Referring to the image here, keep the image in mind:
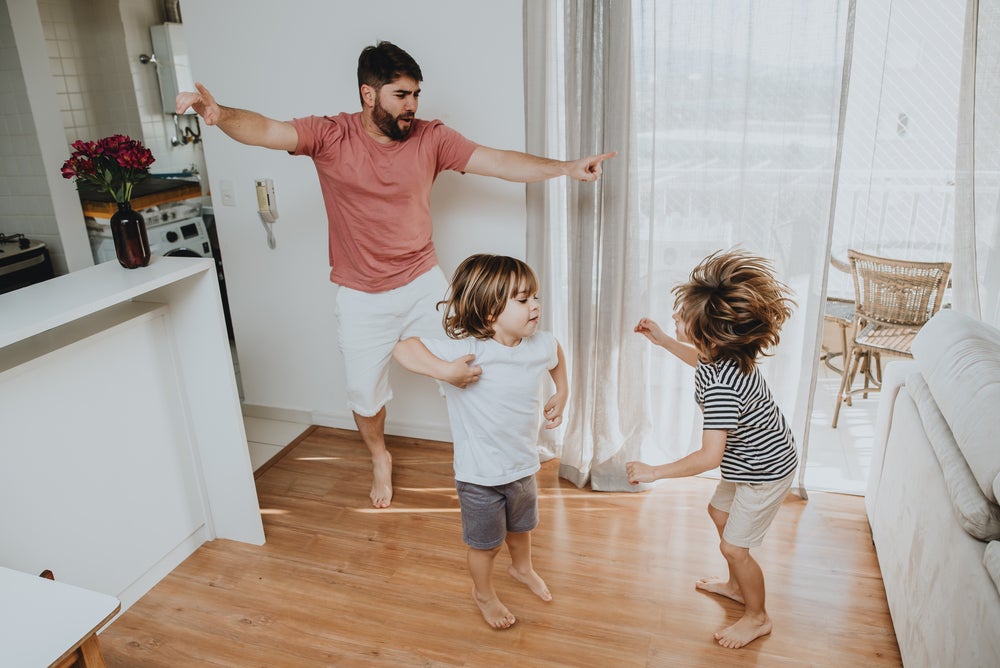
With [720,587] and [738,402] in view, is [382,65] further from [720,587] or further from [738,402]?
[720,587]

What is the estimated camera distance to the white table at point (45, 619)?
112cm

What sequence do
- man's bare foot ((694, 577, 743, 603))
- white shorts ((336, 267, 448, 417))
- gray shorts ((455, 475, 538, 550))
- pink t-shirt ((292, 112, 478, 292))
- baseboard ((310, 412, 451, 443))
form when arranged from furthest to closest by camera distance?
1. baseboard ((310, 412, 451, 443))
2. white shorts ((336, 267, 448, 417))
3. pink t-shirt ((292, 112, 478, 292))
4. man's bare foot ((694, 577, 743, 603))
5. gray shorts ((455, 475, 538, 550))

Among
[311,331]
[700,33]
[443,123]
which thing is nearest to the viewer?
[700,33]

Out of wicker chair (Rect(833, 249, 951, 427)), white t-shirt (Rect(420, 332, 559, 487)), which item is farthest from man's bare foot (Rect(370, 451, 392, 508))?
wicker chair (Rect(833, 249, 951, 427))

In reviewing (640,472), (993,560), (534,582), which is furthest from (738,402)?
(534,582)

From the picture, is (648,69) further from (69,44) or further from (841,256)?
(69,44)

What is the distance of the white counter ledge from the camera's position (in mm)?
1820

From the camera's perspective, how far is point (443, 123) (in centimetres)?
261

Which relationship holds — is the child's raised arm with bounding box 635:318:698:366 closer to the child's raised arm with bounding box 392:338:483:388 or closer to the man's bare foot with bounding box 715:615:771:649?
the child's raised arm with bounding box 392:338:483:388

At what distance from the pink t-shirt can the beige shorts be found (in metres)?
1.34

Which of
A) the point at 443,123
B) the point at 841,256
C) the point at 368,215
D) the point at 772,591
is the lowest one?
the point at 772,591

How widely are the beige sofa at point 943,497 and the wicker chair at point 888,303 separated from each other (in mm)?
844

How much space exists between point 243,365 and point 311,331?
0.46 metres

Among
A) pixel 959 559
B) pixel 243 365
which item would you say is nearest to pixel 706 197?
pixel 959 559
